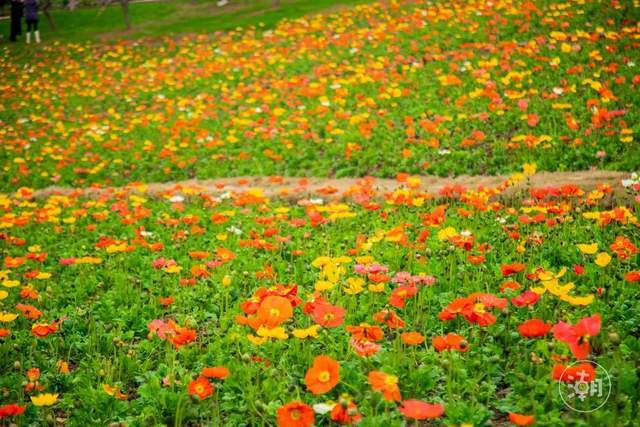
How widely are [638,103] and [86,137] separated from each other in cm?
1113

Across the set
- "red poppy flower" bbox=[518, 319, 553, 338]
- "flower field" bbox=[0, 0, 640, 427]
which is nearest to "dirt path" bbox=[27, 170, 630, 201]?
"flower field" bbox=[0, 0, 640, 427]

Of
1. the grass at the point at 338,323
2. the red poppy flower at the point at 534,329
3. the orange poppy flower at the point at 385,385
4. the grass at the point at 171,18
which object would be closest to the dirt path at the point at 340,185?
the grass at the point at 338,323

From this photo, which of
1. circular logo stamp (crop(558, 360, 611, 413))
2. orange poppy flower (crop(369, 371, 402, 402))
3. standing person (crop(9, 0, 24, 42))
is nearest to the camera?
orange poppy flower (crop(369, 371, 402, 402))

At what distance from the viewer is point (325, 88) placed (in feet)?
38.5

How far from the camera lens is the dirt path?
630 cm

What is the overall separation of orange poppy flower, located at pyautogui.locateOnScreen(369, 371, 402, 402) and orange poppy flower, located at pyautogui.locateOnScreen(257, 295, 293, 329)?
59 cm

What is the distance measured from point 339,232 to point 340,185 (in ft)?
7.96

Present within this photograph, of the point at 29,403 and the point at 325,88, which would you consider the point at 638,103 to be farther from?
the point at 29,403

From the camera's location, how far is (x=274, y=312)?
2.80 metres

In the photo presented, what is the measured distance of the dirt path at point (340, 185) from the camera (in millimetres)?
6301

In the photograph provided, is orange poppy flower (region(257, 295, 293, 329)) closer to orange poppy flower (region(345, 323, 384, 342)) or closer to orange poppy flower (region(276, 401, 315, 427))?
orange poppy flower (region(345, 323, 384, 342))

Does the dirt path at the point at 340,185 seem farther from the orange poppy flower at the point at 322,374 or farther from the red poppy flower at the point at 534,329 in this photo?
the orange poppy flower at the point at 322,374

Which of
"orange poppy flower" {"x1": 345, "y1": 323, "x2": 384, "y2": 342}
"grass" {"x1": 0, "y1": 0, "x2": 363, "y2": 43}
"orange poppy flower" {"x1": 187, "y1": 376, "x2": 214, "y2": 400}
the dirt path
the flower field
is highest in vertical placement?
"grass" {"x1": 0, "y1": 0, "x2": 363, "y2": 43}

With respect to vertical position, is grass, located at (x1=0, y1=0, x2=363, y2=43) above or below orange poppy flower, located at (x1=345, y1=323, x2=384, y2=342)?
above
